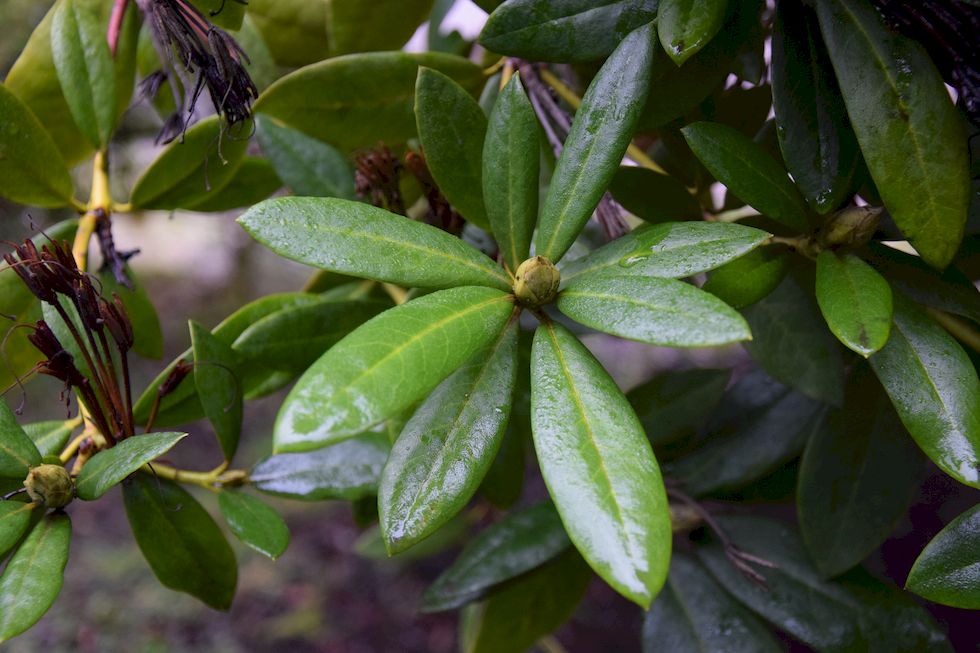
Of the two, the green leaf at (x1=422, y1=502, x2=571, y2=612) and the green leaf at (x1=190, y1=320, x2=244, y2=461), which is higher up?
the green leaf at (x1=190, y1=320, x2=244, y2=461)

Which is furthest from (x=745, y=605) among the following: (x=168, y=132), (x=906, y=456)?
(x=168, y=132)

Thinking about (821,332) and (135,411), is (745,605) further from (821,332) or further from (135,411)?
(135,411)

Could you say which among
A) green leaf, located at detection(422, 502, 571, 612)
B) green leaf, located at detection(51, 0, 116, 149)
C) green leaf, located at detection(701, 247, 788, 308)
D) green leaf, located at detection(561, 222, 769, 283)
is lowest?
green leaf, located at detection(422, 502, 571, 612)

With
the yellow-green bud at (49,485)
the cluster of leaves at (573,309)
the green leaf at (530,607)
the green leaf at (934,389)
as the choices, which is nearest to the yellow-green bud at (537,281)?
the cluster of leaves at (573,309)

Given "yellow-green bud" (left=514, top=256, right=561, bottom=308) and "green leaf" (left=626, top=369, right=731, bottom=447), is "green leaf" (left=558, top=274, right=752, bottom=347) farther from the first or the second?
"green leaf" (left=626, top=369, right=731, bottom=447)

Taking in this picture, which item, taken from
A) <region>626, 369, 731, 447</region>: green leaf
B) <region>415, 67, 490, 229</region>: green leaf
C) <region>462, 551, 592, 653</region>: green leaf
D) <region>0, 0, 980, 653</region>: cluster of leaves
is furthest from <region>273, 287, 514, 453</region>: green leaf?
<region>462, 551, 592, 653</region>: green leaf

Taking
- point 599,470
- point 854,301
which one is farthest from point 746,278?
point 599,470

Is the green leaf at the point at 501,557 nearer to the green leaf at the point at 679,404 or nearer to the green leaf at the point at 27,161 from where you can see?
the green leaf at the point at 679,404
